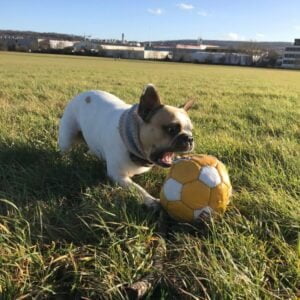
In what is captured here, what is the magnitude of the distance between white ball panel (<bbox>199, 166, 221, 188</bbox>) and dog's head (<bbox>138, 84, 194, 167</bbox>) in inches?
17.8

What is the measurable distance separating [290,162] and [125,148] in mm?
1768

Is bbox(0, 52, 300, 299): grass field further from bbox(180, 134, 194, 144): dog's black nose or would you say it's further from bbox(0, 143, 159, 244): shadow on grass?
bbox(180, 134, 194, 144): dog's black nose

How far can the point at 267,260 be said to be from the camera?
272 cm

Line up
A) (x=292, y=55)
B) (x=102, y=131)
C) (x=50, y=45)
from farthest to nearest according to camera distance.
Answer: (x=292, y=55) → (x=50, y=45) → (x=102, y=131)

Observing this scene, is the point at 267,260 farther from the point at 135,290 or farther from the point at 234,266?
the point at 135,290

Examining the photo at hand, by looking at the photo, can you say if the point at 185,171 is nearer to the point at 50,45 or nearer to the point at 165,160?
the point at 165,160

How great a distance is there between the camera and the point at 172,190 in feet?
11.2

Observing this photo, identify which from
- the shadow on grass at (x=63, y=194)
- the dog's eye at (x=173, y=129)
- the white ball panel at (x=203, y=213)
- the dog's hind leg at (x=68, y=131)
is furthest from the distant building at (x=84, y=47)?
the white ball panel at (x=203, y=213)

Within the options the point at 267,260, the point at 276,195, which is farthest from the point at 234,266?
the point at 276,195

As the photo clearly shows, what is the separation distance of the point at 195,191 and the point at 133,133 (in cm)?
98

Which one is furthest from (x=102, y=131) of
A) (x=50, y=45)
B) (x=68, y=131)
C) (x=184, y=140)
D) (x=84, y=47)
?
(x=50, y=45)

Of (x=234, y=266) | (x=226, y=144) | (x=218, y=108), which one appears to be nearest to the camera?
Answer: (x=234, y=266)

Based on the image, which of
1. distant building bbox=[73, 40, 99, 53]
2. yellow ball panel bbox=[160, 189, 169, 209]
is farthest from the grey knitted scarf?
distant building bbox=[73, 40, 99, 53]

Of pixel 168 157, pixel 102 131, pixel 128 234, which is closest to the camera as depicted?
pixel 128 234
